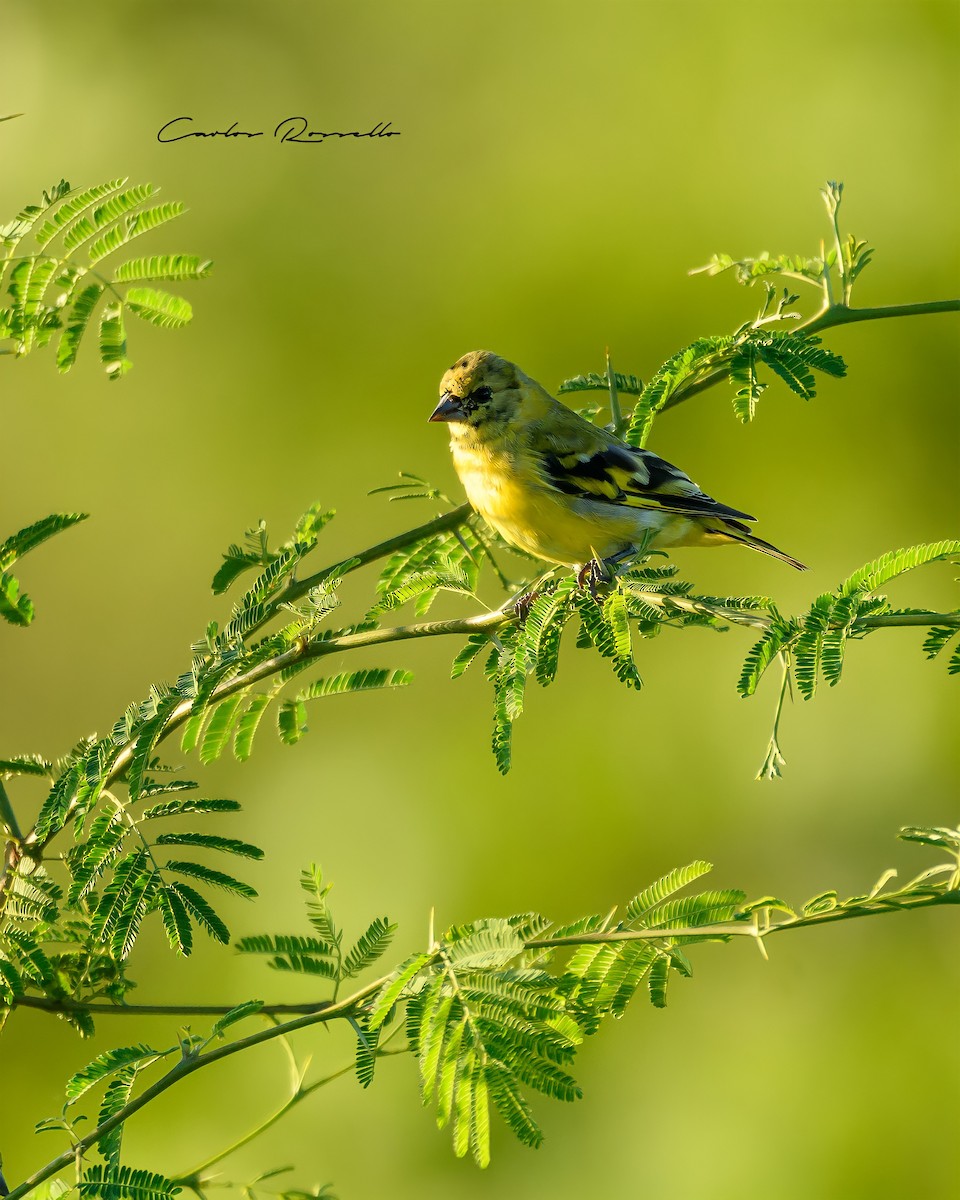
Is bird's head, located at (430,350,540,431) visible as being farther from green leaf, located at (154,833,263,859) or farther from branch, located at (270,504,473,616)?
green leaf, located at (154,833,263,859)

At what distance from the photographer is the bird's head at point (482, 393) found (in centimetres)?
387

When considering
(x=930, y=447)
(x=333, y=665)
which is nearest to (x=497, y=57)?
(x=930, y=447)

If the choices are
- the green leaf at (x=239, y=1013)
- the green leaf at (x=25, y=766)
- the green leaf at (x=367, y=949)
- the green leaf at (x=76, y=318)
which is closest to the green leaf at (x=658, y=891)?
the green leaf at (x=367, y=949)

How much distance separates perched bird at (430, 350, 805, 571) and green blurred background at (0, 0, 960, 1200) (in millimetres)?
2975

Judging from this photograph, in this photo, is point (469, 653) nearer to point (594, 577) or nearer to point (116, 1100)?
point (594, 577)

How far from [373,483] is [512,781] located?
1.96 m

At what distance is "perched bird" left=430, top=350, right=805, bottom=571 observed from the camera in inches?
133

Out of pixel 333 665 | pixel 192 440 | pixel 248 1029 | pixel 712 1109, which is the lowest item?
pixel 712 1109

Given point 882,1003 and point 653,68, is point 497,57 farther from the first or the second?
point 882,1003

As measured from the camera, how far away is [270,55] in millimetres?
8328

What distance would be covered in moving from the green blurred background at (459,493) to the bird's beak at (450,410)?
292 cm

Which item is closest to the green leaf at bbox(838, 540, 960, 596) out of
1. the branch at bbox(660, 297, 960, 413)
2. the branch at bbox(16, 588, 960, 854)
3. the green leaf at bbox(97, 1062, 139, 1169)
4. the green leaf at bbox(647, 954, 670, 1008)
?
the branch at bbox(16, 588, 960, 854)

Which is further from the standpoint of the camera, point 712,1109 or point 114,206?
point 712,1109
